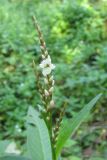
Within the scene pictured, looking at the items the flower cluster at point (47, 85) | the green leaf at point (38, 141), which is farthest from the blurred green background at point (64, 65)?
the flower cluster at point (47, 85)

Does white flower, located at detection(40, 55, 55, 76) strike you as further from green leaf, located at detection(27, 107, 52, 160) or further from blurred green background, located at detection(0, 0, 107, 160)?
blurred green background, located at detection(0, 0, 107, 160)

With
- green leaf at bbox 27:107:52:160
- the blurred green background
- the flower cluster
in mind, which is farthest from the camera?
the blurred green background

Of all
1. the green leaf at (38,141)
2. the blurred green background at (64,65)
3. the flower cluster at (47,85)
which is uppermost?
the blurred green background at (64,65)

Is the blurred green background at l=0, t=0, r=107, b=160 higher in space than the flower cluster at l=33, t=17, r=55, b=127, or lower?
higher

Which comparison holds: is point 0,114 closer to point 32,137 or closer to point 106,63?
point 106,63

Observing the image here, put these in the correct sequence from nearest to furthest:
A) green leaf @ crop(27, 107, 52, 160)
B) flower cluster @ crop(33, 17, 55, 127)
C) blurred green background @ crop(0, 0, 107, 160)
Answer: flower cluster @ crop(33, 17, 55, 127)
green leaf @ crop(27, 107, 52, 160)
blurred green background @ crop(0, 0, 107, 160)

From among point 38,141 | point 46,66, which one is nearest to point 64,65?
point 38,141

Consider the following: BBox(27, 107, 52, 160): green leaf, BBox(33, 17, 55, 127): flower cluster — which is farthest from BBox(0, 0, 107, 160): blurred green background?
BBox(33, 17, 55, 127): flower cluster

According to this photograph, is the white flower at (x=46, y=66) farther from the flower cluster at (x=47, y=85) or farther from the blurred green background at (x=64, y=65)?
the blurred green background at (x=64, y=65)

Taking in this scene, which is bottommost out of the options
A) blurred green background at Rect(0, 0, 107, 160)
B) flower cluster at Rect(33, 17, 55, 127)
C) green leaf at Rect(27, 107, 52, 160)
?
flower cluster at Rect(33, 17, 55, 127)
